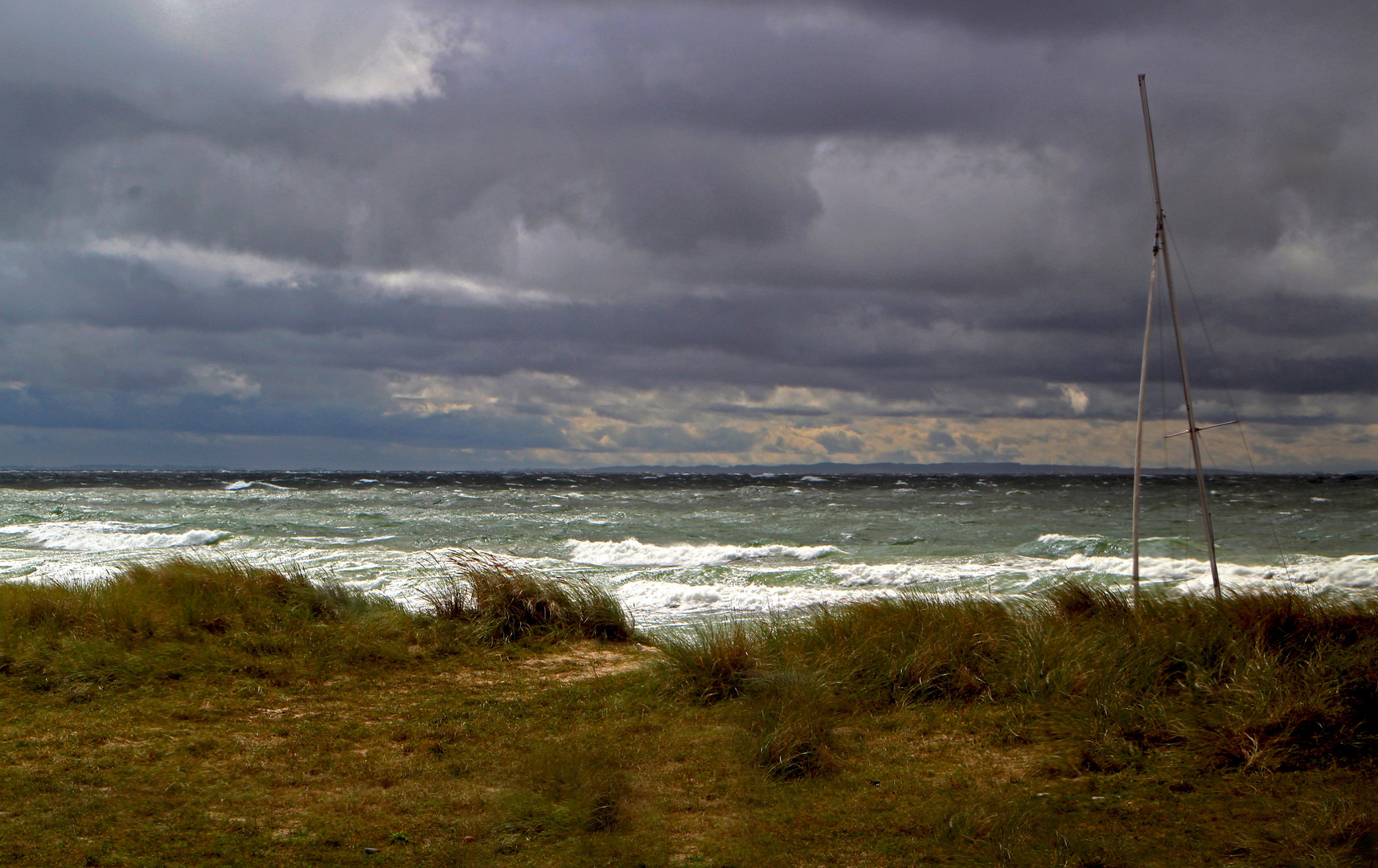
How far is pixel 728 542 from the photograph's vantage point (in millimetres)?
26938

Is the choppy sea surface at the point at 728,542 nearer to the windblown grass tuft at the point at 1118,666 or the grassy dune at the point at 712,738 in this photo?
the windblown grass tuft at the point at 1118,666

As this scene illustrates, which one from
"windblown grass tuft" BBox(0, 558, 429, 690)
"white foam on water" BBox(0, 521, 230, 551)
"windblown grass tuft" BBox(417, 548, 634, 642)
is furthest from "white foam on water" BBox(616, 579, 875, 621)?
"white foam on water" BBox(0, 521, 230, 551)

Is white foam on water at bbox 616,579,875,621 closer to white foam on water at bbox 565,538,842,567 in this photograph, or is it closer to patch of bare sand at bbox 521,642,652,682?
patch of bare sand at bbox 521,642,652,682

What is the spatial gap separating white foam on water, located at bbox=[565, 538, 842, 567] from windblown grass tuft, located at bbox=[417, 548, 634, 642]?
10.7 metres

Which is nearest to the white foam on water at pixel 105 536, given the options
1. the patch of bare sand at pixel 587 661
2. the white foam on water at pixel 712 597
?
the white foam on water at pixel 712 597

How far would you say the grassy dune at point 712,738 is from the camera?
14.5 ft

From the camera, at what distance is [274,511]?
38.1 metres

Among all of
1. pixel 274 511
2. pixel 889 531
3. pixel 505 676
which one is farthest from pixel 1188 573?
pixel 274 511

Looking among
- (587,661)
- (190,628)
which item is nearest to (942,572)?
(587,661)

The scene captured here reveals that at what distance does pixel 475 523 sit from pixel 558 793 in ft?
97.9

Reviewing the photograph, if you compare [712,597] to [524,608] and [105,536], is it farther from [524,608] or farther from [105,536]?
[105,536]

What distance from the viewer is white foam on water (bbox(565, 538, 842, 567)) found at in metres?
22.2

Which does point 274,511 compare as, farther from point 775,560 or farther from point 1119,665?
point 1119,665

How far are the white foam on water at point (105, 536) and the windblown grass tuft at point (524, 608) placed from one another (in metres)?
16.5
